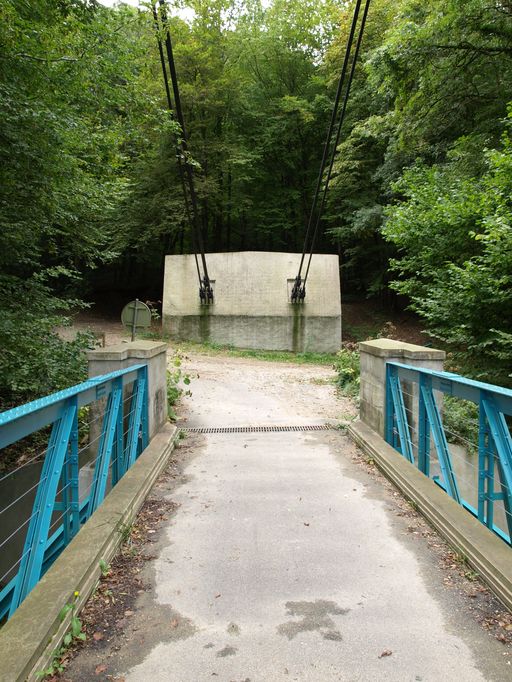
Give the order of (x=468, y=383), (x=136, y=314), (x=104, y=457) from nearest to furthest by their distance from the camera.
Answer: (x=468, y=383)
(x=104, y=457)
(x=136, y=314)

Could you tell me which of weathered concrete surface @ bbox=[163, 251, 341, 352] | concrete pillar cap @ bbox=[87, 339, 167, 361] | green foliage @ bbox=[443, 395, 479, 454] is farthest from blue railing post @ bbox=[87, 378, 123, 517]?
weathered concrete surface @ bbox=[163, 251, 341, 352]

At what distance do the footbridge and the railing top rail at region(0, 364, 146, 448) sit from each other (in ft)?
0.04

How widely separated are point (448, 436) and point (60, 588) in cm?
496

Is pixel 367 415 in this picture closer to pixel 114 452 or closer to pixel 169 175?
pixel 114 452

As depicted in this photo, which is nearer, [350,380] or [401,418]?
[401,418]

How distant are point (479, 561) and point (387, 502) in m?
1.12

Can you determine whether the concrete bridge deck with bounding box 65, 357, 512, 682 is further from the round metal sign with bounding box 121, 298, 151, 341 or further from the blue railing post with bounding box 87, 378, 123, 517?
the round metal sign with bounding box 121, 298, 151, 341

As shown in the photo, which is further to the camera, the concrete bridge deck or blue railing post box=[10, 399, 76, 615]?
blue railing post box=[10, 399, 76, 615]

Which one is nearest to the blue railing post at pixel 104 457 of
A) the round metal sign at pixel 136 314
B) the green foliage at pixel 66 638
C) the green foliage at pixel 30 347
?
the green foliage at pixel 66 638

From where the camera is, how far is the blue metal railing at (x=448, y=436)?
2682mm

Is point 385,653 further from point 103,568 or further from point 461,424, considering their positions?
point 461,424

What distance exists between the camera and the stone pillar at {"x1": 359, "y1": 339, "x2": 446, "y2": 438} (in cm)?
462

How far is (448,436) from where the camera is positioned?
19.1 ft

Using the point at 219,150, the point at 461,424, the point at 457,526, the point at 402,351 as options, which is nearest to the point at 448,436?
the point at 461,424
